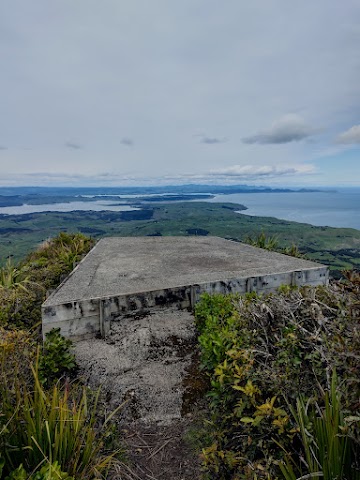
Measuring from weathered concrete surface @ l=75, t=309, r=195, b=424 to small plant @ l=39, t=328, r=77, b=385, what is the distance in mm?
211

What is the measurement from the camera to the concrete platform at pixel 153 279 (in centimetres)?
459

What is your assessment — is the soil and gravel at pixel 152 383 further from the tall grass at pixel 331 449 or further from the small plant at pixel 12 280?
the small plant at pixel 12 280

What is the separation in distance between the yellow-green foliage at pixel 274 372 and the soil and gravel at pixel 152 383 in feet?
1.82

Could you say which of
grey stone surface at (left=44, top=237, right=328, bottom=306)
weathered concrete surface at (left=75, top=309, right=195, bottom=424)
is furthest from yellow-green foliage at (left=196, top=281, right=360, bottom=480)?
grey stone surface at (left=44, top=237, right=328, bottom=306)

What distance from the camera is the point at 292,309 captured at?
2.82 m

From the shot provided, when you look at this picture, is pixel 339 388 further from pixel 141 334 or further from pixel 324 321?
pixel 141 334

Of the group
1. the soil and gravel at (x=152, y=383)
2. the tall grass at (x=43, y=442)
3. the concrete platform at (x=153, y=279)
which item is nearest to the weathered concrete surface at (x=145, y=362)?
the soil and gravel at (x=152, y=383)

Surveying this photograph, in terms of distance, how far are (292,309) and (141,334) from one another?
249 cm

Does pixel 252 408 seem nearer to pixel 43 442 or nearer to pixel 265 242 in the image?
pixel 43 442

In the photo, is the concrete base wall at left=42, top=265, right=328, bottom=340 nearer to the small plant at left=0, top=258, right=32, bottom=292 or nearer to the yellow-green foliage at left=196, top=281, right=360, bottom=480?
the yellow-green foliage at left=196, top=281, right=360, bottom=480

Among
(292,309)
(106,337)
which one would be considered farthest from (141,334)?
(292,309)

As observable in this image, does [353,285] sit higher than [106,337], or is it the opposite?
[353,285]

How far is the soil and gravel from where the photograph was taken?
2785mm

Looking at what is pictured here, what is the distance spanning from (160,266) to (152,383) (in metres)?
3.24
